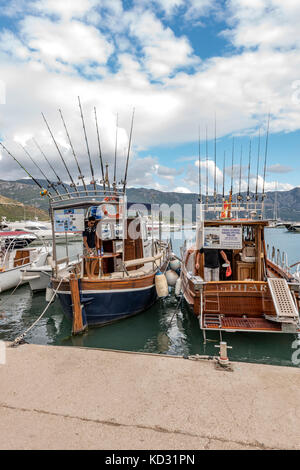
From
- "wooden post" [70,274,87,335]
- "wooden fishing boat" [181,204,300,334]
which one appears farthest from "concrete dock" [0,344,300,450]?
"wooden post" [70,274,87,335]

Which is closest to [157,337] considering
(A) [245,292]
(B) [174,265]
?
(A) [245,292]

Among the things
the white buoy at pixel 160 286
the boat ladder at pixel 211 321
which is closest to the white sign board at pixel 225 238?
the boat ladder at pixel 211 321

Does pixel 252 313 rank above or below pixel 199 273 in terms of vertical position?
below

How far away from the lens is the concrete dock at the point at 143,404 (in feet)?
10.4

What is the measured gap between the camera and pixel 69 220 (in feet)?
31.7

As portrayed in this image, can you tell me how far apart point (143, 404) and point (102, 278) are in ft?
19.3

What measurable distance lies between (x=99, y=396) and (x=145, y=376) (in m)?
0.84

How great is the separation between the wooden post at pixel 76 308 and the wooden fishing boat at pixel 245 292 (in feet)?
12.4

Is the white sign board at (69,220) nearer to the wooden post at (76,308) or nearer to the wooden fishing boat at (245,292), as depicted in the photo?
the wooden post at (76,308)

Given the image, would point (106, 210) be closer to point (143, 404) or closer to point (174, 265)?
point (143, 404)

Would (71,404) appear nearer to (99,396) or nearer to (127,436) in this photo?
(99,396)
